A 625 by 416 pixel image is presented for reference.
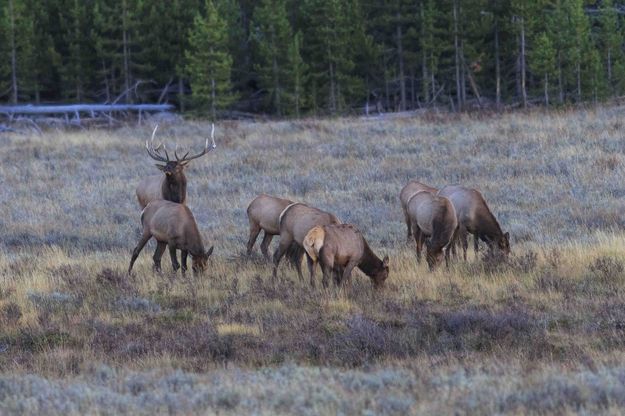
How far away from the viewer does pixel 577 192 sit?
2172 cm

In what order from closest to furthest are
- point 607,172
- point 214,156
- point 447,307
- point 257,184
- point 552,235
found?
1. point 447,307
2. point 552,235
3. point 607,172
4. point 257,184
5. point 214,156

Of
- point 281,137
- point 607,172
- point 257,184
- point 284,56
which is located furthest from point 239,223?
point 284,56

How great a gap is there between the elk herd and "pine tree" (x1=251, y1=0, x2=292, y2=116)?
28.2 meters

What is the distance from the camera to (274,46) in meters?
44.1

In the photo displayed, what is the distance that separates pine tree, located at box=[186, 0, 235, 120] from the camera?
137 ft

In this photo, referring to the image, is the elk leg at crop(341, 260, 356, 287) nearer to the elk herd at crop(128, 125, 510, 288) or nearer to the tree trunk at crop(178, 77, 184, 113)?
the elk herd at crop(128, 125, 510, 288)

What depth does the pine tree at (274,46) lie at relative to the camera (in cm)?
4388

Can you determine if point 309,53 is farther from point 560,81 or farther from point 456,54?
point 560,81

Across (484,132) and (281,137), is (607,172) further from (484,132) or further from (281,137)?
(281,137)

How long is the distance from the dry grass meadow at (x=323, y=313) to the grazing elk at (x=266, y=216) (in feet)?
1.48

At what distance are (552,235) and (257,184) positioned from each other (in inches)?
378

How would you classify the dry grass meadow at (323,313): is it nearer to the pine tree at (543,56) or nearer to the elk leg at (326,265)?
the elk leg at (326,265)

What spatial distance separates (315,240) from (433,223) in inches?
89.3

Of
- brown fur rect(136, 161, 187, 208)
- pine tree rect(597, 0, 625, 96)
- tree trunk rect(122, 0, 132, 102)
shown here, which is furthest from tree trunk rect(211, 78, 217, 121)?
brown fur rect(136, 161, 187, 208)
